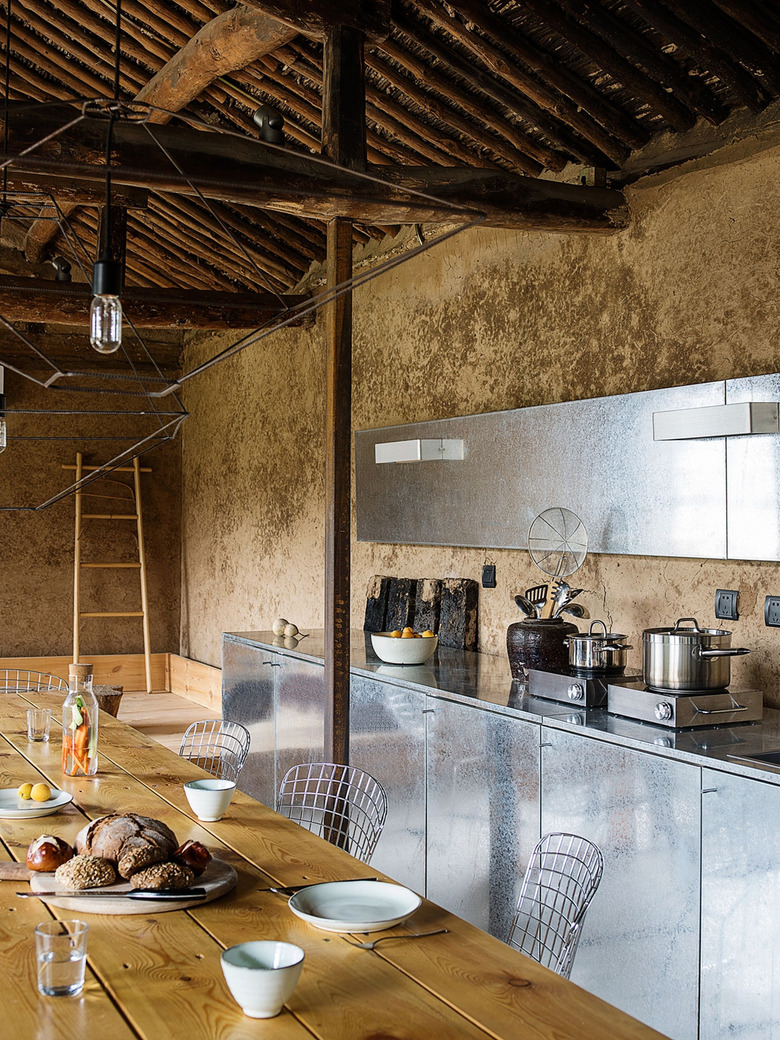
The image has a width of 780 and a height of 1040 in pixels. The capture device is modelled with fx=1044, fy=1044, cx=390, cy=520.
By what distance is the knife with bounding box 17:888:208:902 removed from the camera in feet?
6.37

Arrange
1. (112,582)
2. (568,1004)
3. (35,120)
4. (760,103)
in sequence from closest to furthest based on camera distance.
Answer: (568,1004)
(35,120)
(760,103)
(112,582)

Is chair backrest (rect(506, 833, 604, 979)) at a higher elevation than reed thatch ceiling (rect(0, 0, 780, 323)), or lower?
lower

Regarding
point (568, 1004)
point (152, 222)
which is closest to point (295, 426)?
point (152, 222)

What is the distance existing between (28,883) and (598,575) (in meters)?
2.66

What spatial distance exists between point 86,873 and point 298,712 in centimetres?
292

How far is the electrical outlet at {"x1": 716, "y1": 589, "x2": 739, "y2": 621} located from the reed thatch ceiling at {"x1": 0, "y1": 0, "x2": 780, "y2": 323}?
63.5 inches

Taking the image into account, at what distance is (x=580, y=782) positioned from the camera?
316 centimetres

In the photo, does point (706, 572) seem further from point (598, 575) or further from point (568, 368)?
point (568, 368)

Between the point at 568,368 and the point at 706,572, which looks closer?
the point at 706,572

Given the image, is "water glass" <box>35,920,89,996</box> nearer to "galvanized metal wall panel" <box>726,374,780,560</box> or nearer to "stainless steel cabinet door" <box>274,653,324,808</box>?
"galvanized metal wall panel" <box>726,374,780,560</box>

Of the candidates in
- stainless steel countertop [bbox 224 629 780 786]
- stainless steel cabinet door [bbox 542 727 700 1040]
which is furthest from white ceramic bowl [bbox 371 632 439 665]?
stainless steel cabinet door [bbox 542 727 700 1040]

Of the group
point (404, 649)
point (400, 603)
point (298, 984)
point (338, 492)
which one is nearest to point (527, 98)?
point (338, 492)

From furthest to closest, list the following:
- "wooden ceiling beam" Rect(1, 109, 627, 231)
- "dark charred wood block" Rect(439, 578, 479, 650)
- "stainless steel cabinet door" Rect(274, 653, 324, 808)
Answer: "dark charred wood block" Rect(439, 578, 479, 650) → "stainless steel cabinet door" Rect(274, 653, 324, 808) → "wooden ceiling beam" Rect(1, 109, 627, 231)

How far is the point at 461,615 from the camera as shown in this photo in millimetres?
4953
